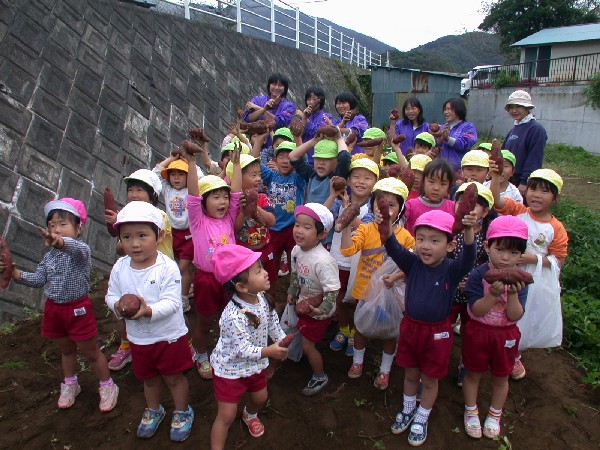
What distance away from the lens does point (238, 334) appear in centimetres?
261

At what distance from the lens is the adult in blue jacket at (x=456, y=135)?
540 cm

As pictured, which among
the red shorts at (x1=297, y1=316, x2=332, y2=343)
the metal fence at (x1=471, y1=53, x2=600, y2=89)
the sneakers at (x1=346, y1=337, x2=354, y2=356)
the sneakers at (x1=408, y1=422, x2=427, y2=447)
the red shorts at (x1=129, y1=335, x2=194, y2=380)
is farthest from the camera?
the metal fence at (x1=471, y1=53, x2=600, y2=89)

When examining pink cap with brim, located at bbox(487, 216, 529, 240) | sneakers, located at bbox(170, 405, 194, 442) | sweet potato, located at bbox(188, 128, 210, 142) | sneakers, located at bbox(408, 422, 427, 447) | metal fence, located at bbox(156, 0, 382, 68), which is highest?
metal fence, located at bbox(156, 0, 382, 68)

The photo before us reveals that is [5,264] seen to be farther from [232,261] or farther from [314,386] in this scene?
[314,386]

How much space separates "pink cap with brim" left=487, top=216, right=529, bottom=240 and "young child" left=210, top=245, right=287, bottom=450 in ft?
4.89

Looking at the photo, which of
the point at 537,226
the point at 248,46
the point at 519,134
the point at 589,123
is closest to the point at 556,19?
the point at 589,123

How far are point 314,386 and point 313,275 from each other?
3.07 ft

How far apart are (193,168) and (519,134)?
4.03 metres

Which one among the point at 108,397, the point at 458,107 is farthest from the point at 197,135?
the point at 458,107

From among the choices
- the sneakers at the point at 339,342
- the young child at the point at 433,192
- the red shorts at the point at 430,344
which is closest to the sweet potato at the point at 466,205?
the red shorts at the point at 430,344

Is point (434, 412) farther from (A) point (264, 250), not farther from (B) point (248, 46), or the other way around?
(B) point (248, 46)

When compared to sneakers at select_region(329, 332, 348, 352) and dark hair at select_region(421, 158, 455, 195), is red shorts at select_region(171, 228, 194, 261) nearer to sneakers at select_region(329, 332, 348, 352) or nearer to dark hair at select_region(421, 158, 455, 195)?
sneakers at select_region(329, 332, 348, 352)

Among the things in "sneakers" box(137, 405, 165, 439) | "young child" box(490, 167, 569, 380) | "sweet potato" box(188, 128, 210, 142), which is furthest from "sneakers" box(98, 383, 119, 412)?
"young child" box(490, 167, 569, 380)

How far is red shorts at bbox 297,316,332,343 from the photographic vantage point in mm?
3285
